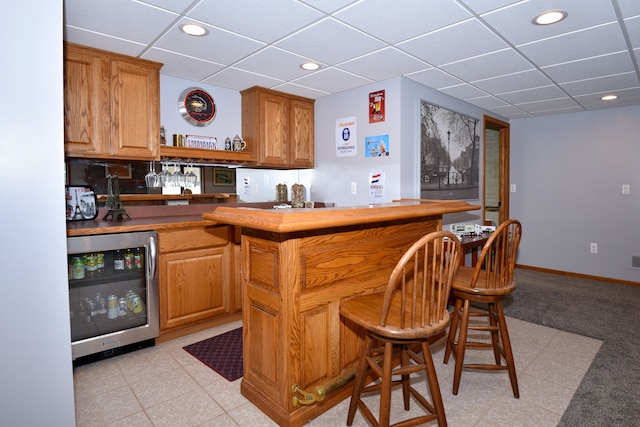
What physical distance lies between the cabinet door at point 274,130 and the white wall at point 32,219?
2.41 m

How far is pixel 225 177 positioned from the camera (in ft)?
12.5

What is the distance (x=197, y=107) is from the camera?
357 cm

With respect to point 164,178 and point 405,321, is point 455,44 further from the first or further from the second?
point 164,178

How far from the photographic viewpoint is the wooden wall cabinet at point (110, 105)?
2.62 metres

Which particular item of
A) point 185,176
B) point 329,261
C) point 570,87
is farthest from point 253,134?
point 570,87

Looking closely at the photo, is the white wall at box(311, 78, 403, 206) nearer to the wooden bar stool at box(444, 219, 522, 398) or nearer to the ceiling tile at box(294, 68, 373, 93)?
the ceiling tile at box(294, 68, 373, 93)

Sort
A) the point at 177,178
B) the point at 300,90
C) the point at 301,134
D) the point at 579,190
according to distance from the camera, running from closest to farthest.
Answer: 1. the point at 177,178
2. the point at 300,90
3. the point at 301,134
4. the point at 579,190

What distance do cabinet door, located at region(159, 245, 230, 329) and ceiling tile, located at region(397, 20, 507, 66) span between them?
2.22 meters

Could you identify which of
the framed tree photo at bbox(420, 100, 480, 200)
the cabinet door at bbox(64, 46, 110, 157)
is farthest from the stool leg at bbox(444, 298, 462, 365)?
the cabinet door at bbox(64, 46, 110, 157)

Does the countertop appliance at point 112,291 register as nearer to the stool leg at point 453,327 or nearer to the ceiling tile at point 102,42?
the ceiling tile at point 102,42

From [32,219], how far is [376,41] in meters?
2.32

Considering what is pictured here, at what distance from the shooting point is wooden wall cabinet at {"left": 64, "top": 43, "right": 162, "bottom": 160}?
2617mm

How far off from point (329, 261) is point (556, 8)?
2.02m

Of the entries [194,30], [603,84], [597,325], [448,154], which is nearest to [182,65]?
[194,30]
